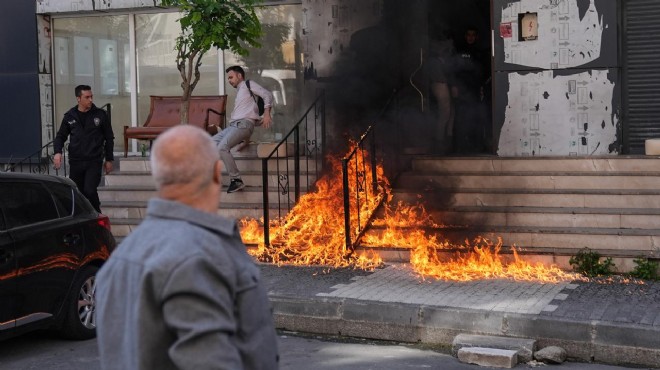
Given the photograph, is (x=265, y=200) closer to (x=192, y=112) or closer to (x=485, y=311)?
(x=485, y=311)

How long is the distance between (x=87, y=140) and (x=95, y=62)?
5.60 metres

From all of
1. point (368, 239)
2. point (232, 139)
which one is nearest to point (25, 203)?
point (368, 239)

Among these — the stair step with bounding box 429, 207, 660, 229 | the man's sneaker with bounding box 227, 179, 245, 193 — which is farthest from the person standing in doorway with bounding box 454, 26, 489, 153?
the man's sneaker with bounding box 227, 179, 245, 193

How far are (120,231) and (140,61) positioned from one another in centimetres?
487

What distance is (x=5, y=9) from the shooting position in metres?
16.7

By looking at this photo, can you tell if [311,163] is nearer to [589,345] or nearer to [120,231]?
[120,231]

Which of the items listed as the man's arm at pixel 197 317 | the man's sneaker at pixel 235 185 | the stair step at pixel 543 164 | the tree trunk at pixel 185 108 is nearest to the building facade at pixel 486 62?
the stair step at pixel 543 164

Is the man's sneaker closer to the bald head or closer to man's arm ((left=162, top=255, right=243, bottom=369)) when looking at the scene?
the bald head

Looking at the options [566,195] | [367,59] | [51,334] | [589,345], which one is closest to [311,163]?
[367,59]

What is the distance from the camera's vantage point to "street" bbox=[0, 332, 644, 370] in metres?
7.16

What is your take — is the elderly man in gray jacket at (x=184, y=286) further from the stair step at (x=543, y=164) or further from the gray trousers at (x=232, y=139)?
the gray trousers at (x=232, y=139)

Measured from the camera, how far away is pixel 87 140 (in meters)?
12.0

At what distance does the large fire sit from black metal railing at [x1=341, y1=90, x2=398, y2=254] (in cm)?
1

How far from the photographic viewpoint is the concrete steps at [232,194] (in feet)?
40.8
